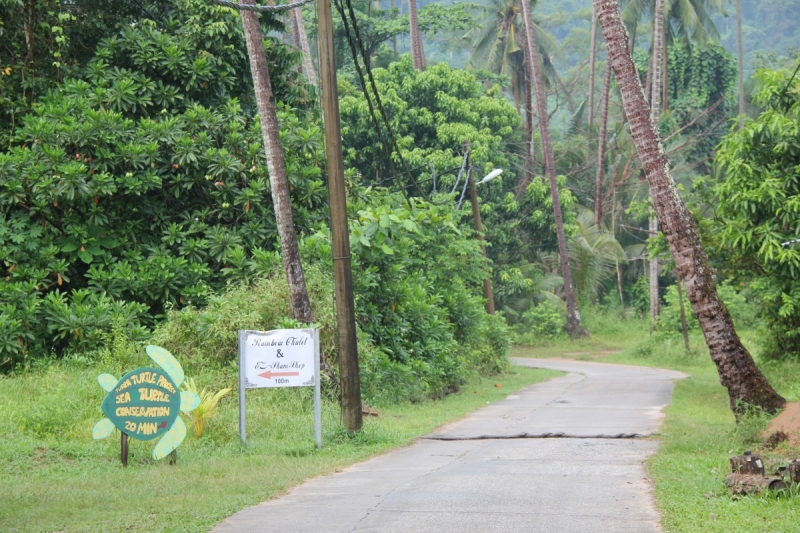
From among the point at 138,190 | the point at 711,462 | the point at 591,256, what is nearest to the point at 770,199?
the point at 711,462

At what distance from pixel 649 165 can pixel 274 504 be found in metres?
6.93

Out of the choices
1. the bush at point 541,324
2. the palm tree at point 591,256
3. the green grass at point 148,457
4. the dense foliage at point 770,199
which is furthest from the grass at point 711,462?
the palm tree at point 591,256

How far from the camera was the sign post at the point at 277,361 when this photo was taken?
11484 millimetres

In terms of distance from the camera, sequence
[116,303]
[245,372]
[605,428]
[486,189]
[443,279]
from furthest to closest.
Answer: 1. [486,189]
2. [443,279]
3. [116,303]
4. [605,428]
5. [245,372]

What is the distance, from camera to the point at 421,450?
12.0 m

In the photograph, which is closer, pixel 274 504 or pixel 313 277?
pixel 274 504

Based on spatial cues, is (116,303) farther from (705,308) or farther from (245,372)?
(705,308)

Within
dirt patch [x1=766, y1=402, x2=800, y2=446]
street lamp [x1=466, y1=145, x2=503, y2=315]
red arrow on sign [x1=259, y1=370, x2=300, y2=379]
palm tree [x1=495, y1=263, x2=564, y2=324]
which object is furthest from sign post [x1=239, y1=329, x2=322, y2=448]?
palm tree [x1=495, y1=263, x2=564, y2=324]

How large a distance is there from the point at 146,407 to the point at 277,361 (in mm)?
1864

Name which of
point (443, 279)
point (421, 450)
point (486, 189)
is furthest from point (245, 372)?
point (486, 189)

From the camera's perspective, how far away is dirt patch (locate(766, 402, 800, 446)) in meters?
10.7

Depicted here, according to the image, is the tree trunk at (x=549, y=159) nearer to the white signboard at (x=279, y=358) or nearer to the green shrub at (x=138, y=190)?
the green shrub at (x=138, y=190)

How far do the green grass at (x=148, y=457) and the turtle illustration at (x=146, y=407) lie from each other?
0.35 metres

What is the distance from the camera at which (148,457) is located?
1076 centimetres
